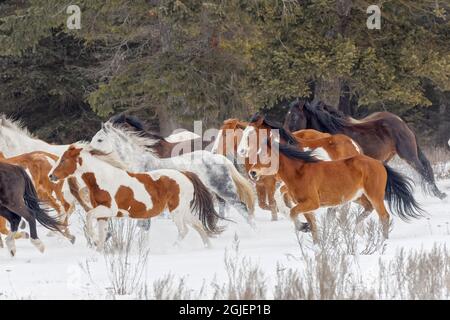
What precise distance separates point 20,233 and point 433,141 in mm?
21129

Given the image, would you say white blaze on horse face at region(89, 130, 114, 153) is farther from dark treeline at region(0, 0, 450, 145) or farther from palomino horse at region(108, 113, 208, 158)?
A: dark treeline at region(0, 0, 450, 145)

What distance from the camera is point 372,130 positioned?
43.4 ft

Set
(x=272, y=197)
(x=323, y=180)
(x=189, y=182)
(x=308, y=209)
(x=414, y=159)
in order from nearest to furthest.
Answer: (x=308, y=209) < (x=323, y=180) < (x=189, y=182) < (x=272, y=197) < (x=414, y=159)

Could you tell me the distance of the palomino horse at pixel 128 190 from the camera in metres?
9.05

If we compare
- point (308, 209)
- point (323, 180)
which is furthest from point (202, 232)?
point (323, 180)

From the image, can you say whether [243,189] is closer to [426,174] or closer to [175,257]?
[175,257]

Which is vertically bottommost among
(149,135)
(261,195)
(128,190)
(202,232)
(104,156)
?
(202,232)

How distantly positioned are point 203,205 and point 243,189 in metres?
1.55

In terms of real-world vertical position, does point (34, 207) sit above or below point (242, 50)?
below

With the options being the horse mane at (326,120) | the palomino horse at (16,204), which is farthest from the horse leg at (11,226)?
the horse mane at (326,120)

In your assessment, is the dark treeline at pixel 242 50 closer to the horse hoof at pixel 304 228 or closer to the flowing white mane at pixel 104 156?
the flowing white mane at pixel 104 156

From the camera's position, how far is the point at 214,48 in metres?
18.1

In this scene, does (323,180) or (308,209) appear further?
(323,180)
